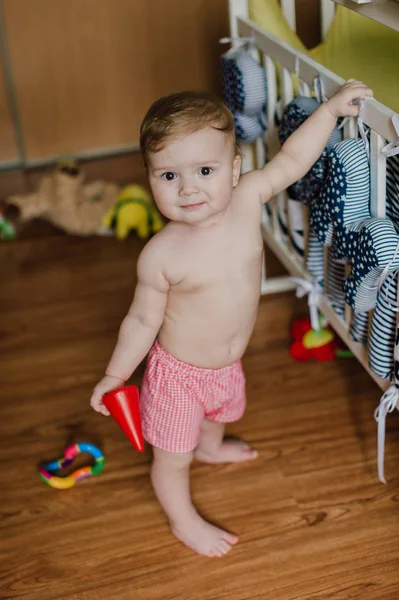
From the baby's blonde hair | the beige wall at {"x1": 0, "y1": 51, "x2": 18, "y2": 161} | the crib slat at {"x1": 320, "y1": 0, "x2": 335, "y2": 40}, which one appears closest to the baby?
the baby's blonde hair

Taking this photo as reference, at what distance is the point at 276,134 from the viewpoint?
1552 mm

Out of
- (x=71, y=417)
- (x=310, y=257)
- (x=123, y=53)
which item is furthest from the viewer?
(x=123, y=53)

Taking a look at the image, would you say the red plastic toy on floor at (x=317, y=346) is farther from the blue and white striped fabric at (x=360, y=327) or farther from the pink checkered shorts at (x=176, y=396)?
the pink checkered shorts at (x=176, y=396)

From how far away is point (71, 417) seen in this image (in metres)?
1.56

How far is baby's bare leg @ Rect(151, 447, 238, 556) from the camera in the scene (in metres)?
1.21

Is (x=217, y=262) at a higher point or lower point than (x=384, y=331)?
higher

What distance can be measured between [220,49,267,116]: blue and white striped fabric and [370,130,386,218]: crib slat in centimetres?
51

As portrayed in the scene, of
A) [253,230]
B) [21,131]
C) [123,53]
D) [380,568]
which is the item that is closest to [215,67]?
[123,53]

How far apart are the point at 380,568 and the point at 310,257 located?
1.85ft

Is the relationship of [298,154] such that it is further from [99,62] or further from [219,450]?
[99,62]

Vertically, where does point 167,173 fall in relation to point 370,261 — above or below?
above

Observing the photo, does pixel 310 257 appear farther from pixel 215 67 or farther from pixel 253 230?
pixel 215 67

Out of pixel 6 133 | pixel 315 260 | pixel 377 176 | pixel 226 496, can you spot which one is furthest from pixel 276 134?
pixel 6 133

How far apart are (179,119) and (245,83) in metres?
0.59
